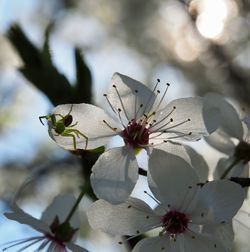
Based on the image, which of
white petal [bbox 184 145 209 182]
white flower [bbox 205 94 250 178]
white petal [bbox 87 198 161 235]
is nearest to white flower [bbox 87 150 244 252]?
white petal [bbox 87 198 161 235]

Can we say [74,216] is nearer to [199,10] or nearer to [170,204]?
Result: [170,204]

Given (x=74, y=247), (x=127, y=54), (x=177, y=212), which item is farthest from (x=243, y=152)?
(x=127, y=54)

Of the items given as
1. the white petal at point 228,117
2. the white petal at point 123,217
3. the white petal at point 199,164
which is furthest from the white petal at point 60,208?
the white petal at point 228,117

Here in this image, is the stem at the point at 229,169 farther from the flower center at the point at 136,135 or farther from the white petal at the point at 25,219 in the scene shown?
the white petal at the point at 25,219

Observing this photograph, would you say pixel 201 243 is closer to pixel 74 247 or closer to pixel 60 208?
pixel 74 247

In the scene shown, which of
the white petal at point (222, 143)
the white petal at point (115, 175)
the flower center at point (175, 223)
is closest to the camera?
the white petal at point (115, 175)

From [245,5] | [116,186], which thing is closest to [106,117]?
[116,186]

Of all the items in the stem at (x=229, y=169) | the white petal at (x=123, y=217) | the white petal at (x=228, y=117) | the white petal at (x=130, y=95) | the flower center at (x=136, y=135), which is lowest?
the white petal at (x=123, y=217)

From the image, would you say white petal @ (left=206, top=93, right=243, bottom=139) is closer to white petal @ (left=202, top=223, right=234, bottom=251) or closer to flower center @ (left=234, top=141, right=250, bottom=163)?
flower center @ (left=234, top=141, right=250, bottom=163)
